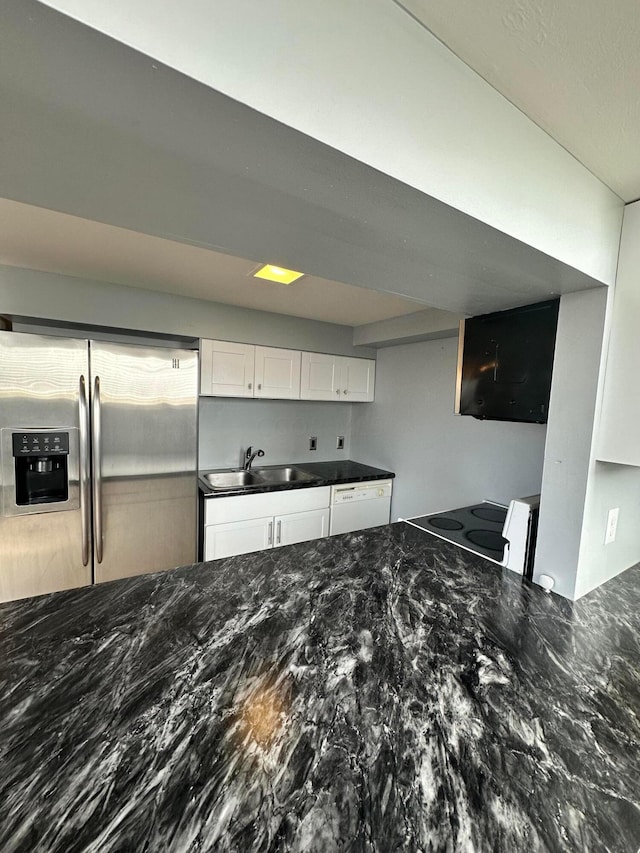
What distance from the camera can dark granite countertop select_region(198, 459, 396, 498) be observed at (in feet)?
8.20

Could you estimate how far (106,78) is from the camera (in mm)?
465

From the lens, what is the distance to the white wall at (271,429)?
9.95 ft

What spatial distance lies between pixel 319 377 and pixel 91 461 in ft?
6.04

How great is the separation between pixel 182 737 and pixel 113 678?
0.79 feet

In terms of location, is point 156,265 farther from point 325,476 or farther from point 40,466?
point 325,476

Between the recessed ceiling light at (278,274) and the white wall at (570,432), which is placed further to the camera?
the recessed ceiling light at (278,274)

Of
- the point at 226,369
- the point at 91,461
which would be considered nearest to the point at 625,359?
Result: the point at 226,369

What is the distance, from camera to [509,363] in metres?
1.42

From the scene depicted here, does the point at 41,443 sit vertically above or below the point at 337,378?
below

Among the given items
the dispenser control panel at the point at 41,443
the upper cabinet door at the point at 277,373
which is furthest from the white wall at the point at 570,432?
the dispenser control panel at the point at 41,443

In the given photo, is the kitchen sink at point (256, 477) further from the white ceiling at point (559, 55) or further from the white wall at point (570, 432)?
the white ceiling at point (559, 55)

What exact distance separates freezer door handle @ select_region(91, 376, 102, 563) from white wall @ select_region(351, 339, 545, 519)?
227 cm

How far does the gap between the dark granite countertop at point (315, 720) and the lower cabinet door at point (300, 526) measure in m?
1.53

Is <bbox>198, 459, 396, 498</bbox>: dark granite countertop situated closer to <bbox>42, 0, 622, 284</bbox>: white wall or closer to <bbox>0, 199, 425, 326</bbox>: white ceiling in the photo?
<bbox>0, 199, 425, 326</bbox>: white ceiling
